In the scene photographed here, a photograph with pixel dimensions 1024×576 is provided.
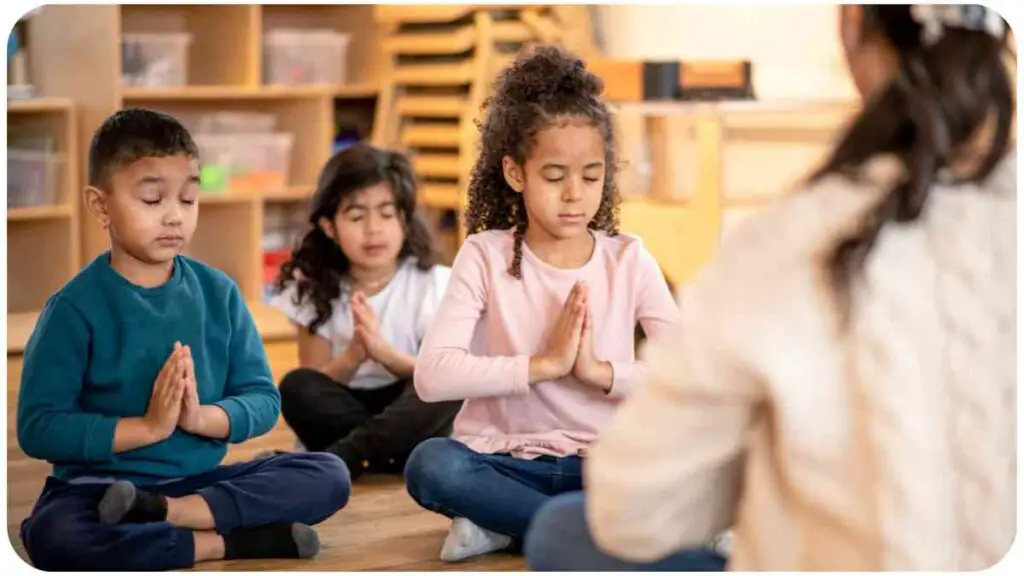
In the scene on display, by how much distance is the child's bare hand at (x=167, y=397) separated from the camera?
1.87m

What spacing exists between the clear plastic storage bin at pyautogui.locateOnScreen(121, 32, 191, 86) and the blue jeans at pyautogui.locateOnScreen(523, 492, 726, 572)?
3204 mm

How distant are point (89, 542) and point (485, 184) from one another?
0.70m

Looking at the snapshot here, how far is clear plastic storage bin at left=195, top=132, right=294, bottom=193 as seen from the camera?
14.1 feet

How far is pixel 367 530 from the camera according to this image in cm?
212

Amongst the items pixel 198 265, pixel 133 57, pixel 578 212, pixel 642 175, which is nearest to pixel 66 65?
pixel 133 57

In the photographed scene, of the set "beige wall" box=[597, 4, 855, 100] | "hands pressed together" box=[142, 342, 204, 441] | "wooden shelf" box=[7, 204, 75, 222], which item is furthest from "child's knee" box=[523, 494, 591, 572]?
"wooden shelf" box=[7, 204, 75, 222]

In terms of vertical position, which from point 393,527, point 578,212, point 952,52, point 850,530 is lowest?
point 393,527

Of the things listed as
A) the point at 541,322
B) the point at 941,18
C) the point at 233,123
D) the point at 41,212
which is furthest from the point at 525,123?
the point at 233,123

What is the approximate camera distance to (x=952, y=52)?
3.62ft

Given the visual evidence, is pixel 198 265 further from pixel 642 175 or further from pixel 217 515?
pixel 642 175

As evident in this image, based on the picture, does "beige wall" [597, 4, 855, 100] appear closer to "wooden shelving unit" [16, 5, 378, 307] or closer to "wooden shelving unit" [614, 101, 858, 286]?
"wooden shelving unit" [614, 101, 858, 286]

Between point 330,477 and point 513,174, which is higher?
point 513,174

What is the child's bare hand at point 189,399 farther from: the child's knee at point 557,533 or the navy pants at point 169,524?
the child's knee at point 557,533

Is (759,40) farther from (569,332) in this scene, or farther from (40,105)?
(569,332)
